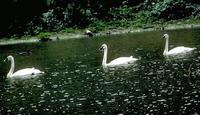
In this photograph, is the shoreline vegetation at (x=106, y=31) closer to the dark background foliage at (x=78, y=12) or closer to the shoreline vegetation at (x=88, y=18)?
the shoreline vegetation at (x=88, y=18)

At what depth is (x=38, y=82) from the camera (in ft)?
120

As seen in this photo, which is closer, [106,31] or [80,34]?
[106,31]

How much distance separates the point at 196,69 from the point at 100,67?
398 inches

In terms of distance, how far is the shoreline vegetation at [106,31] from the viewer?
75125mm

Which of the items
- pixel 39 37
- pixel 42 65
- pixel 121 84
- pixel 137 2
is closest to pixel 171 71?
pixel 121 84

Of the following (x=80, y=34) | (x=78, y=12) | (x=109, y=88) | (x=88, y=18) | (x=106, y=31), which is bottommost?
(x=80, y=34)

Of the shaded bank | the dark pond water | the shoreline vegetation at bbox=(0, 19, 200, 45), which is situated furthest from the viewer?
the shoreline vegetation at bbox=(0, 19, 200, 45)

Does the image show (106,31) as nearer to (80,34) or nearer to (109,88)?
(80,34)

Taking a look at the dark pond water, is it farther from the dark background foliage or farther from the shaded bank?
the dark background foliage

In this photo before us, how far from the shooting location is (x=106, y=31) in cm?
8112

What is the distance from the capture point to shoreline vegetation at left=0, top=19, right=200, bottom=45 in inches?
2958

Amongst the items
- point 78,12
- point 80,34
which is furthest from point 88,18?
point 80,34

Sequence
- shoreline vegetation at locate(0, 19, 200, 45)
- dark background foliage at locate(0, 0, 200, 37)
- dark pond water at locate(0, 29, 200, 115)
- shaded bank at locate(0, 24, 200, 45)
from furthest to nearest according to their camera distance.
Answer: dark background foliage at locate(0, 0, 200, 37) → shoreline vegetation at locate(0, 19, 200, 45) → shaded bank at locate(0, 24, 200, 45) → dark pond water at locate(0, 29, 200, 115)

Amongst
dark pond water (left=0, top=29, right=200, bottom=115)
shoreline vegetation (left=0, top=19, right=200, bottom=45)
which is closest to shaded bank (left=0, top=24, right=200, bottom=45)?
shoreline vegetation (left=0, top=19, right=200, bottom=45)
